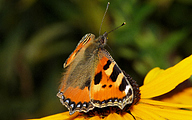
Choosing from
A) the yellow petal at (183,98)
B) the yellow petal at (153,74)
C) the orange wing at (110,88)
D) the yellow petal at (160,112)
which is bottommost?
the yellow petal at (160,112)

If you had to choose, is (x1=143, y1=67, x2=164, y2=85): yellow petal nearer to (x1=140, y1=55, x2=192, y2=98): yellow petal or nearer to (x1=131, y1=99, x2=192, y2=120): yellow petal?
(x1=140, y1=55, x2=192, y2=98): yellow petal

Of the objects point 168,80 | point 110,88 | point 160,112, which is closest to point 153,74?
point 168,80

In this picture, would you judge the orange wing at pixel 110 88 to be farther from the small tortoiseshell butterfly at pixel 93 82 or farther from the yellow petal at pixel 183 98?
the yellow petal at pixel 183 98

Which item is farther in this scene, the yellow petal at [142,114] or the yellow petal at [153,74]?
the yellow petal at [153,74]

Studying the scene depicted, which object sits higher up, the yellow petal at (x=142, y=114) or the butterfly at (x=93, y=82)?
the butterfly at (x=93, y=82)

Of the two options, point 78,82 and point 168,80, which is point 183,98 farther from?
point 78,82

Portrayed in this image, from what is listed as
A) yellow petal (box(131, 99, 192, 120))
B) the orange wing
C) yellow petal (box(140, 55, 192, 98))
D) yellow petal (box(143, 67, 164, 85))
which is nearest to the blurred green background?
yellow petal (box(143, 67, 164, 85))

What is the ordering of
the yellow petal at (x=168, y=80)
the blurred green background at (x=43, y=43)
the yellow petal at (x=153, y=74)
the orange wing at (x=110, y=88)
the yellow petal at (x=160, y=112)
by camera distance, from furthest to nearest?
the blurred green background at (x=43, y=43) < the yellow petal at (x=153, y=74) < the yellow petal at (x=168, y=80) < the yellow petal at (x=160, y=112) < the orange wing at (x=110, y=88)

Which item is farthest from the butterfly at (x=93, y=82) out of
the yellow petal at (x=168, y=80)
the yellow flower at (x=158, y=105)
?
the yellow petal at (x=168, y=80)

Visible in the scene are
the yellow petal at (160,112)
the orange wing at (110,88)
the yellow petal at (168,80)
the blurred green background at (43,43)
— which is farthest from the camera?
the blurred green background at (43,43)
